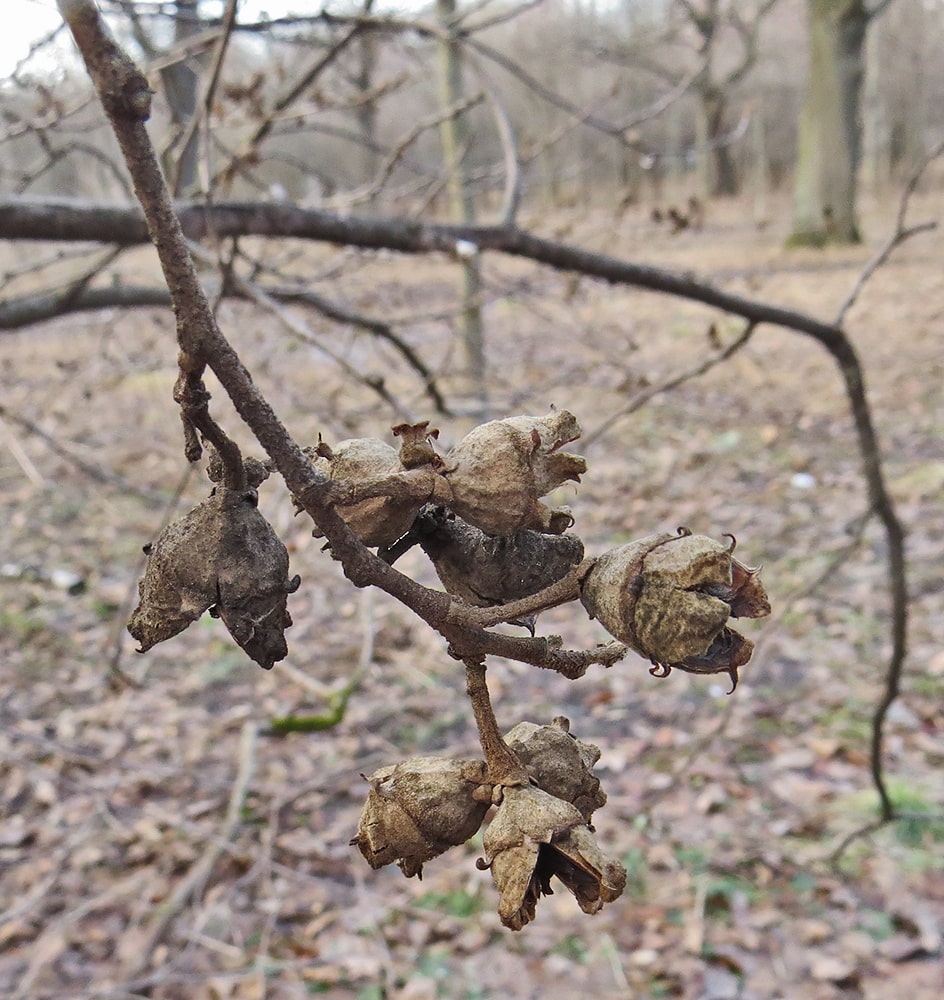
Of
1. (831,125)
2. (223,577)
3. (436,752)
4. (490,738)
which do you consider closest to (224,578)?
(223,577)

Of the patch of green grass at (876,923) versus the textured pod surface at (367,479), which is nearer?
the textured pod surface at (367,479)

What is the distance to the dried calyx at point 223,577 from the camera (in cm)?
70

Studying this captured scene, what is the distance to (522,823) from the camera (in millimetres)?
738

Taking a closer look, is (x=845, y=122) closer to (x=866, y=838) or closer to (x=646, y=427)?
(x=646, y=427)

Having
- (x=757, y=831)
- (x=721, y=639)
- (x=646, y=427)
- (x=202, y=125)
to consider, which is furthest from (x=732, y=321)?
(x=721, y=639)

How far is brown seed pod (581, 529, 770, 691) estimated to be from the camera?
0.69m

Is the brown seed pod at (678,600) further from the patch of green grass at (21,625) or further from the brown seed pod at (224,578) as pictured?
the patch of green grass at (21,625)

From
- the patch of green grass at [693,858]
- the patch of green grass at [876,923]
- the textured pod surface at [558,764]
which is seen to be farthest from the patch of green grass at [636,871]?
the textured pod surface at [558,764]

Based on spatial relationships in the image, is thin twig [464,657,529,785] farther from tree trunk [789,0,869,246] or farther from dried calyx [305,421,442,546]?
tree trunk [789,0,869,246]

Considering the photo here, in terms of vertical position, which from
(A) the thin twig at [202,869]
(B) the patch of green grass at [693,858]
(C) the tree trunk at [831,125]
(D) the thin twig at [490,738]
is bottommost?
(D) the thin twig at [490,738]

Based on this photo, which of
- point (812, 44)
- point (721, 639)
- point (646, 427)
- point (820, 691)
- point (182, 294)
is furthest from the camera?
point (812, 44)

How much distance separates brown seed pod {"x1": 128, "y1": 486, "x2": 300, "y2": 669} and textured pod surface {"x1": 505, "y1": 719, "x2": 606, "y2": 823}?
0.78 feet

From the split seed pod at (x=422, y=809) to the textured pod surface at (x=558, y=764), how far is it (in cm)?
5

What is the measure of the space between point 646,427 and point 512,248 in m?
6.39
